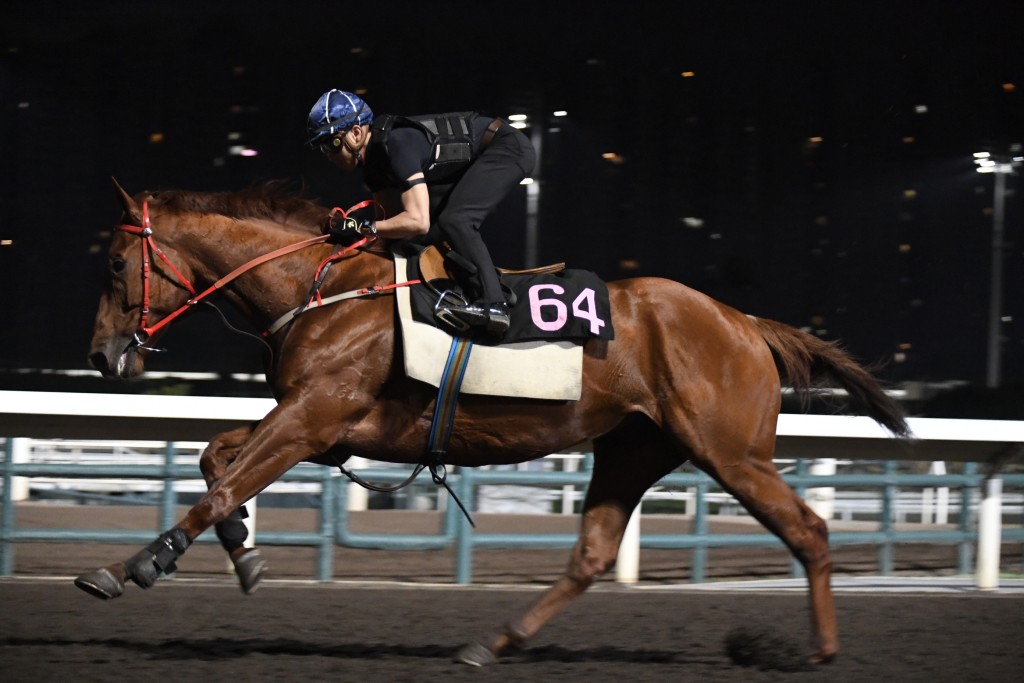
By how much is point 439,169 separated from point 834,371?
1.84 metres

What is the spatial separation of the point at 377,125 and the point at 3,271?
1693cm

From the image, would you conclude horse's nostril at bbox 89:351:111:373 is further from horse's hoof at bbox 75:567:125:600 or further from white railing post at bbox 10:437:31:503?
white railing post at bbox 10:437:31:503

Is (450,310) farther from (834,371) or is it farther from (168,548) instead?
(834,371)

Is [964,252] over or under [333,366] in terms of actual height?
over

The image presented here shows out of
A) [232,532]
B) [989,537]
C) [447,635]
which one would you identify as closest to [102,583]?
[232,532]

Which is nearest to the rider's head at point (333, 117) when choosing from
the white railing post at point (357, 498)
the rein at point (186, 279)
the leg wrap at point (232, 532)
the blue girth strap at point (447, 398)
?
the rein at point (186, 279)

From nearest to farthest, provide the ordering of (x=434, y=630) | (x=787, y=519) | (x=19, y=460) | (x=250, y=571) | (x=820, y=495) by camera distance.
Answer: (x=250, y=571)
(x=787, y=519)
(x=434, y=630)
(x=820, y=495)
(x=19, y=460)

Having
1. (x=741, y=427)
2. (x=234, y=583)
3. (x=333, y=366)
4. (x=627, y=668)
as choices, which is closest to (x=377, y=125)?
(x=333, y=366)

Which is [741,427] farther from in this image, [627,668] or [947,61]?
[947,61]

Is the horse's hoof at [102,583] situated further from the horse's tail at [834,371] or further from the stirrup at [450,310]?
the horse's tail at [834,371]

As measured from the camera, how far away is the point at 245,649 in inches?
165

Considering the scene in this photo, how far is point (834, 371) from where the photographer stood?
4.69m

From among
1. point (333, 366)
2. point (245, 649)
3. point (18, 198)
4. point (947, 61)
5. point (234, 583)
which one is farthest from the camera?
point (947, 61)

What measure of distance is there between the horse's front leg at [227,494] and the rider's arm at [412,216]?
28.0 inches
